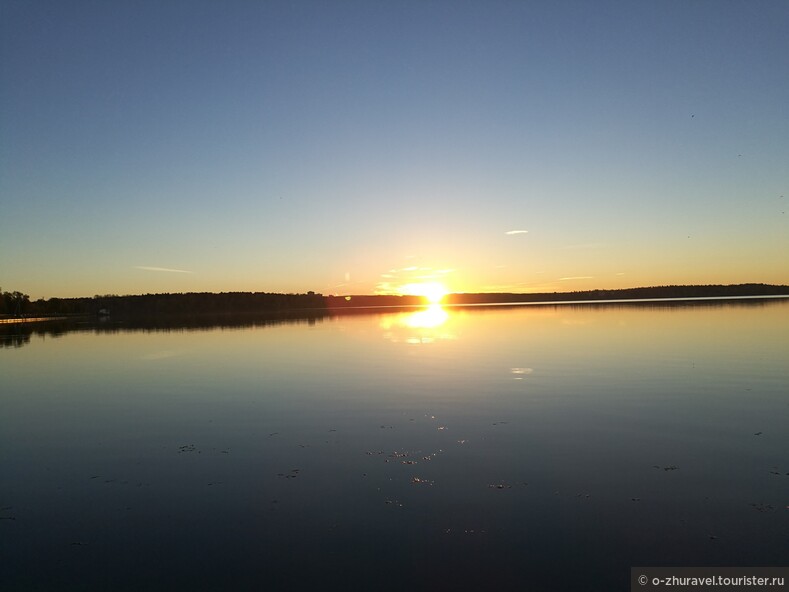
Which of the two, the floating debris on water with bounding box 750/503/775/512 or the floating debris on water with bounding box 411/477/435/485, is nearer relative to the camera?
the floating debris on water with bounding box 750/503/775/512

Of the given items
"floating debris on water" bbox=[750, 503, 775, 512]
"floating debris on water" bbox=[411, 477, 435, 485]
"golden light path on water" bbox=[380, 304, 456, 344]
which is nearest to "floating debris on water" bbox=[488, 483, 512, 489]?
"floating debris on water" bbox=[411, 477, 435, 485]

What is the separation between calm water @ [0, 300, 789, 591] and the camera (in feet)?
27.9

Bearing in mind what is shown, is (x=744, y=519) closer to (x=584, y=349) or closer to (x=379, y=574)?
(x=379, y=574)

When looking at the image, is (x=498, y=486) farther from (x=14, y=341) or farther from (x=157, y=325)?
(x=157, y=325)

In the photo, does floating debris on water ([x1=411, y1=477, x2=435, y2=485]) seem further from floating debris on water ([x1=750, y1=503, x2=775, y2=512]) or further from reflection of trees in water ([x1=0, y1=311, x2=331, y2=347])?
reflection of trees in water ([x1=0, y1=311, x2=331, y2=347])

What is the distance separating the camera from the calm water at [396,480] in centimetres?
849

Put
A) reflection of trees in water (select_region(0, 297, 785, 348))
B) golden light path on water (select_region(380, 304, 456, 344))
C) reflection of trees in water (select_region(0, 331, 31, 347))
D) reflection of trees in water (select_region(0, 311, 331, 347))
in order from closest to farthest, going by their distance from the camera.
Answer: golden light path on water (select_region(380, 304, 456, 344)) → reflection of trees in water (select_region(0, 331, 31, 347)) → reflection of trees in water (select_region(0, 311, 331, 347)) → reflection of trees in water (select_region(0, 297, 785, 348))

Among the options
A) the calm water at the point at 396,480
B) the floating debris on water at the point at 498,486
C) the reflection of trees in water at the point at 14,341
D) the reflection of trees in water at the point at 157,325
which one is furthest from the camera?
the reflection of trees in water at the point at 157,325

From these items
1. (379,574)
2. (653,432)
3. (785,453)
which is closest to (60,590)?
(379,574)

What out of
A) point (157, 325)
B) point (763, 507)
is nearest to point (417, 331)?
point (763, 507)

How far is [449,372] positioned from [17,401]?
69.0 feet

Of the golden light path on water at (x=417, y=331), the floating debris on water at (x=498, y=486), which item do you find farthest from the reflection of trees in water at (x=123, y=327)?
the floating debris on water at (x=498, y=486)

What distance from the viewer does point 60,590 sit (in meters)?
7.97

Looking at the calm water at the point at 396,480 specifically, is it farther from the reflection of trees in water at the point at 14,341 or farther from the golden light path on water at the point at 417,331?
the reflection of trees in water at the point at 14,341
